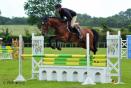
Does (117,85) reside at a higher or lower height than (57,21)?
lower

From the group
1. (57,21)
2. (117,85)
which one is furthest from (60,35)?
(117,85)

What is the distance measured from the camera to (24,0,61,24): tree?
289ft

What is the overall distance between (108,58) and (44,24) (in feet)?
8.94

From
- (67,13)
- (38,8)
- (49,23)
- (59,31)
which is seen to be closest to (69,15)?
(67,13)

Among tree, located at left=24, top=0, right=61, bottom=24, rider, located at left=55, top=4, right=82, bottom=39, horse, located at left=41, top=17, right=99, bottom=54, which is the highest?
tree, located at left=24, top=0, right=61, bottom=24

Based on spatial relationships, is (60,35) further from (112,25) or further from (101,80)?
(112,25)

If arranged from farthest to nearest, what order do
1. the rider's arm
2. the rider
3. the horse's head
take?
the horse's head → the rider's arm → the rider

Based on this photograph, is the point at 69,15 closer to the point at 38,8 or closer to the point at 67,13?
the point at 67,13

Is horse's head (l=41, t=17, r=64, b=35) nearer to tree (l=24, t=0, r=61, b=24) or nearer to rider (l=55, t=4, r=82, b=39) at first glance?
rider (l=55, t=4, r=82, b=39)

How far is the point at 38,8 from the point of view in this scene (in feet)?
291

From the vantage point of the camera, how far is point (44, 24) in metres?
14.9

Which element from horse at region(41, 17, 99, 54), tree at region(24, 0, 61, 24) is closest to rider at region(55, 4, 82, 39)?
horse at region(41, 17, 99, 54)

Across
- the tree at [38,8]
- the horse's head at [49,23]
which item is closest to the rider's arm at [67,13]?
the horse's head at [49,23]

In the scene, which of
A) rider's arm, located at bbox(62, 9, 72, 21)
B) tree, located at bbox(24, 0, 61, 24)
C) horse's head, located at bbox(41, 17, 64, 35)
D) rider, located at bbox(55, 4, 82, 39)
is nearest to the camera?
rider, located at bbox(55, 4, 82, 39)
